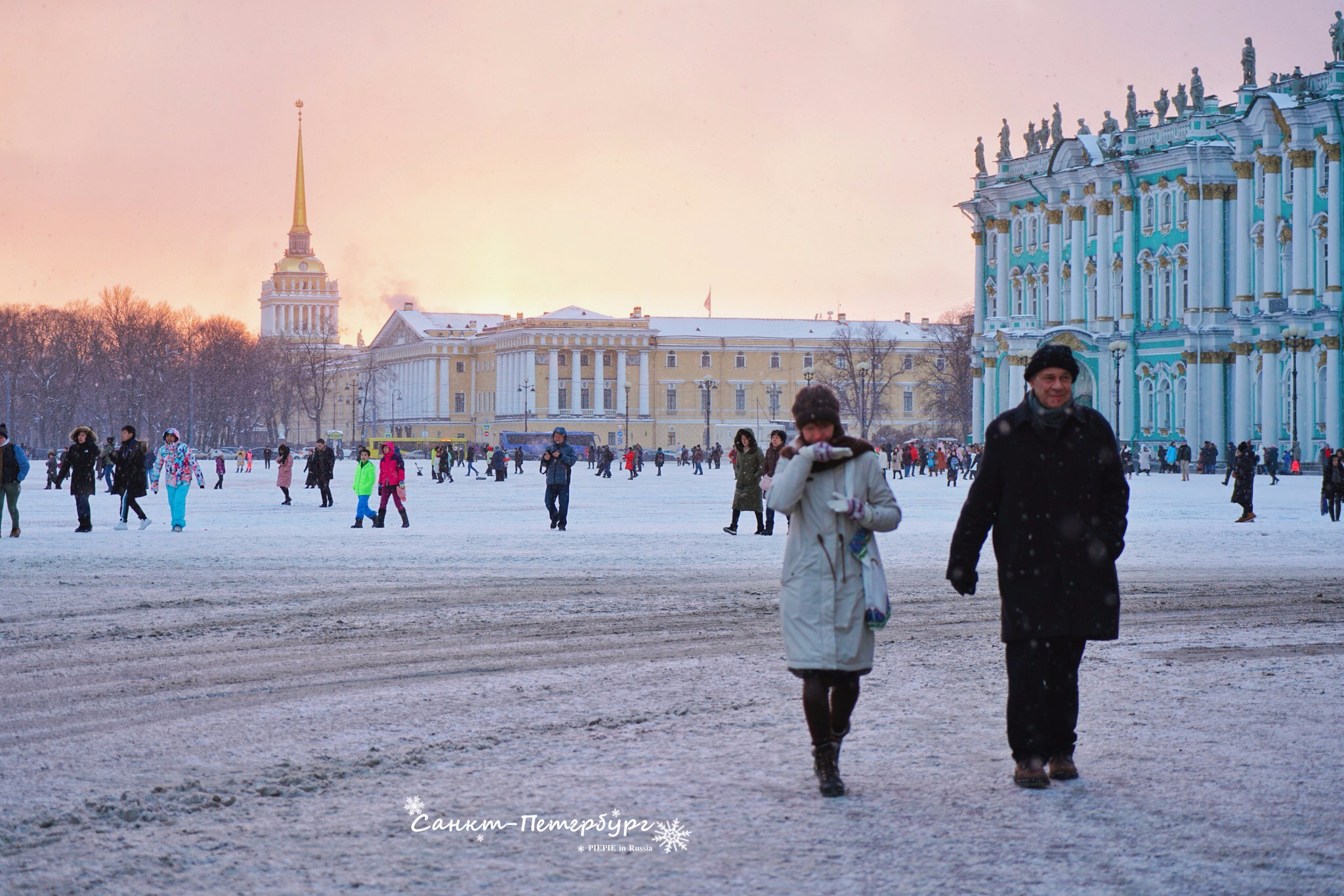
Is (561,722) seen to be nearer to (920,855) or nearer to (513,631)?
(920,855)

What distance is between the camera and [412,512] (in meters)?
29.4

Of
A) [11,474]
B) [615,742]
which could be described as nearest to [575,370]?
[11,474]

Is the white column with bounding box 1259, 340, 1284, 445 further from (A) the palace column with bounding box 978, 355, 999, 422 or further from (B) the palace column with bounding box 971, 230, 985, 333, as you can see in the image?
(B) the palace column with bounding box 971, 230, 985, 333

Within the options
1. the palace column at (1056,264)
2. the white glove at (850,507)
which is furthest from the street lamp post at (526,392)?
the white glove at (850,507)

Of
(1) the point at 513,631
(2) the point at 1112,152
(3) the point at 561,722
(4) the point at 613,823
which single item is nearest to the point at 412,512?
(1) the point at 513,631

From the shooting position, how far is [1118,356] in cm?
6050

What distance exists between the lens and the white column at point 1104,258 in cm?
6500

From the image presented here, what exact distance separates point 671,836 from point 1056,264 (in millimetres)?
65535

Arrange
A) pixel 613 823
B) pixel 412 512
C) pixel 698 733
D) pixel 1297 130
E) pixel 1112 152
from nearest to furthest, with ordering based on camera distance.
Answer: pixel 613 823
pixel 698 733
pixel 412 512
pixel 1297 130
pixel 1112 152

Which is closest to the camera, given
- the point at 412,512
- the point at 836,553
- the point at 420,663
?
the point at 836,553

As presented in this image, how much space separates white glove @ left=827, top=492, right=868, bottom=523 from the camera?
5820 mm

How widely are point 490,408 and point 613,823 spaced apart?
423 ft

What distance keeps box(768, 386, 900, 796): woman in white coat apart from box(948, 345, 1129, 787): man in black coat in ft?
1.43

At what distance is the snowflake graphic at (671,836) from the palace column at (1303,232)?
51.6 metres
